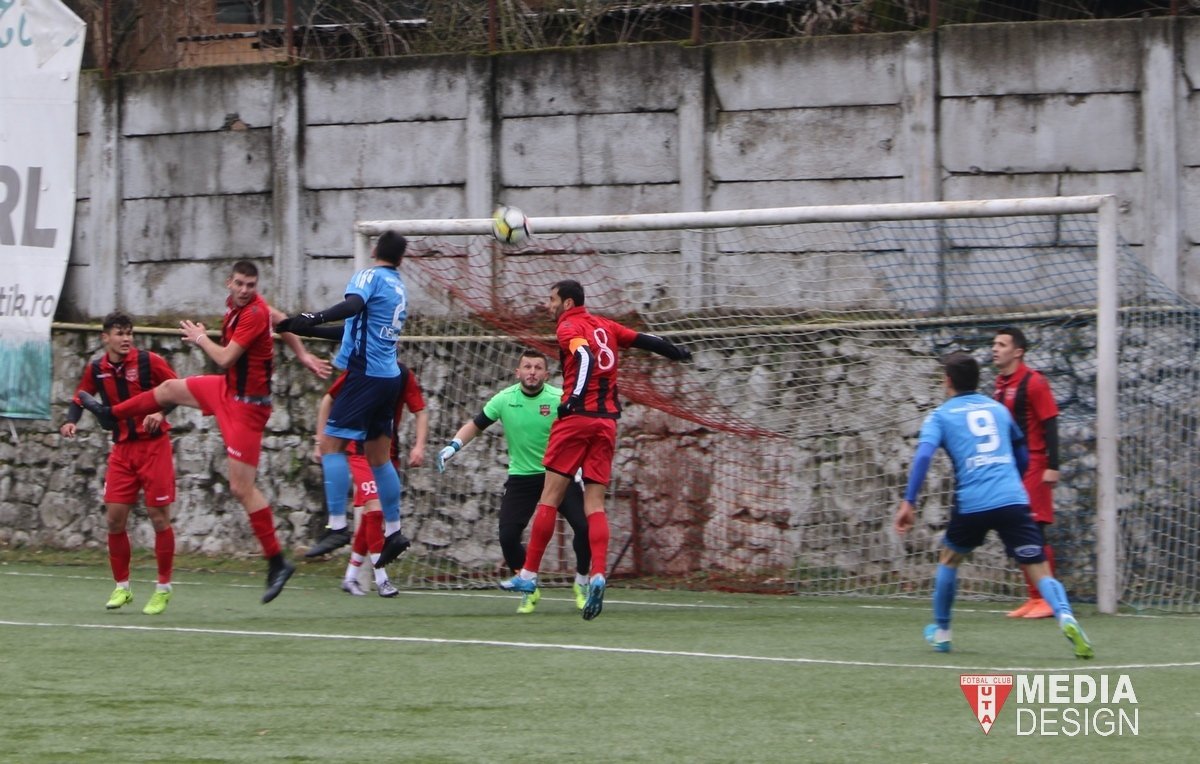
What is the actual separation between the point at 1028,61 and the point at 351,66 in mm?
5151

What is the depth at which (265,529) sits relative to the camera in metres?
8.93

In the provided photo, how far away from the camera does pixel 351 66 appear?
12.3 meters

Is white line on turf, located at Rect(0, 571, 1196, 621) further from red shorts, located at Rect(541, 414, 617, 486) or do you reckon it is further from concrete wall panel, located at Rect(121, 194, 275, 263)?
concrete wall panel, located at Rect(121, 194, 275, 263)

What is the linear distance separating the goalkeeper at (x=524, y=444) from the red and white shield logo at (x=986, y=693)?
3591 millimetres

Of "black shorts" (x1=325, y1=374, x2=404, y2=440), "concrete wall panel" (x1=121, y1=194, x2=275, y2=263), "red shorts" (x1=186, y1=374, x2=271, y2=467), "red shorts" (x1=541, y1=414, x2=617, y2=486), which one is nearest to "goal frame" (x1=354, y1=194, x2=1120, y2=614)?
"red shorts" (x1=541, y1=414, x2=617, y2=486)

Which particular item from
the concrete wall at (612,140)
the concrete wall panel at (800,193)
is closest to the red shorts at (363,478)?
the concrete wall at (612,140)

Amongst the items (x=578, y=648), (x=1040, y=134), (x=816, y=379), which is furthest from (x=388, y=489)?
(x=1040, y=134)

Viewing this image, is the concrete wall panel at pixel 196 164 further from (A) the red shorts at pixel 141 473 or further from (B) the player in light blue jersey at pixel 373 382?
(A) the red shorts at pixel 141 473

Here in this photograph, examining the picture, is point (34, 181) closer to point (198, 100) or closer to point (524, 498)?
point (198, 100)

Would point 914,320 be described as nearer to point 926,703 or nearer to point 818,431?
point 818,431

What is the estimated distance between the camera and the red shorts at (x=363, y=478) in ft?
32.2

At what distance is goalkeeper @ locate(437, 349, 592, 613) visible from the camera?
9.91 meters

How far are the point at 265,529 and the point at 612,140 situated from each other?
4307 mm

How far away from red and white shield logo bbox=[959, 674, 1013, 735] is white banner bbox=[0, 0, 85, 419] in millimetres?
9159
